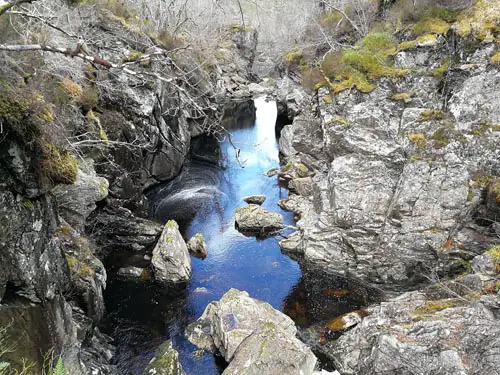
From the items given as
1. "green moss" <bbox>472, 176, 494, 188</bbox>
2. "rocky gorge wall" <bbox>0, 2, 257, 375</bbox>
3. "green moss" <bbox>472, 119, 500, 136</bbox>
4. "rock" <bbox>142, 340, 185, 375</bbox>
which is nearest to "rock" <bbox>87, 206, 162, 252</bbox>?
"rocky gorge wall" <bbox>0, 2, 257, 375</bbox>

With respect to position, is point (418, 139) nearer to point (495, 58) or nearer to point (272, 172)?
point (495, 58)

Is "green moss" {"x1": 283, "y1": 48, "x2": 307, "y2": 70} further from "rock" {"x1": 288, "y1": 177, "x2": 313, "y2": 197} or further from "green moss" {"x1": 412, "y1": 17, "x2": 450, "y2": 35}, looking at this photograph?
"green moss" {"x1": 412, "y1": 17, "x2": 450, "y2": 35}

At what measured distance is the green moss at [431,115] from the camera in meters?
19.4

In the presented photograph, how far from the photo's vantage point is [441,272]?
17812 mm

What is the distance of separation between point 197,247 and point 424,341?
1225cm

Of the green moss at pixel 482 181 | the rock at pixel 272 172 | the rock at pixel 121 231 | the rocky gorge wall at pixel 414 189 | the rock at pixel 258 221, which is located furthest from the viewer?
the rock at pixel 272 172

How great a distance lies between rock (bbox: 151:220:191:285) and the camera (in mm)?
18484

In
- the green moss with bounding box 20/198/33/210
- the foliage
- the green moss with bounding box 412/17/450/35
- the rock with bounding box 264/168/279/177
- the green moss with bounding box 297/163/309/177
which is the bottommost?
the rock with bounding box 264/168/279/177

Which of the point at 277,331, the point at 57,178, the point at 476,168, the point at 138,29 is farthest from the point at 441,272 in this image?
the point at 138,29

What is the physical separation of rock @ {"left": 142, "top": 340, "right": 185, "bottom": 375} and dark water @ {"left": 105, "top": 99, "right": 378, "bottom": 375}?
1120 mm

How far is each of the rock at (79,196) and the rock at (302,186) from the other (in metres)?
14.0

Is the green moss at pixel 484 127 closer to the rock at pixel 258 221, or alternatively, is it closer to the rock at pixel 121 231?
the rock at pixel 258 221

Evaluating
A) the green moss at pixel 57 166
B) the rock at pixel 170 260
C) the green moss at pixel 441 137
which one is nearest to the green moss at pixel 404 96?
the green moss at pixel 441 137

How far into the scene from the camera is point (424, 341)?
1224 cm
